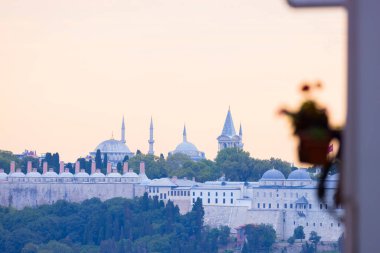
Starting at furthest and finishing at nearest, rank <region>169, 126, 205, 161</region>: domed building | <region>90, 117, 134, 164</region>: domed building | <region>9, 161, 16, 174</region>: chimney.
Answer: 1. <region>90, 117, 134, 164</region>: domed building
2. <region>169, 126, 205, 161</region>: domed building
3. <region>9, 161, 16, 174</region>: chimney

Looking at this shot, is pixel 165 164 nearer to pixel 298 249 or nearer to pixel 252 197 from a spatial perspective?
pixel 252 197

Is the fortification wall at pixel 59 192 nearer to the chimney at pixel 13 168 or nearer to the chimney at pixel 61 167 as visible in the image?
the chimney at pixel 61 167

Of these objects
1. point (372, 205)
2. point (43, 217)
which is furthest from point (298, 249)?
point (372, 205)

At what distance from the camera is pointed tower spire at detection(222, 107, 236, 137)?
8412 cm

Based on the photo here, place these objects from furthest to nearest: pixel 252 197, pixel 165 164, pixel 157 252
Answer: pixel 165 164 < pixel 252 197 < pixel 157 252

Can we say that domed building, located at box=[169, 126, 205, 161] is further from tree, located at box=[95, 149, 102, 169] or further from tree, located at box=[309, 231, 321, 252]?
Answer: tree, located at box=[309, 231, 321, 252]

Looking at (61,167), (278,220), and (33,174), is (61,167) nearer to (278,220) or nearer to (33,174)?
(33,174)

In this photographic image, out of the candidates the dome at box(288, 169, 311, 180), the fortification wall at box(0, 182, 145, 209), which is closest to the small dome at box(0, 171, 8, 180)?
the fortification wall at box(0, 182, 145, 209)

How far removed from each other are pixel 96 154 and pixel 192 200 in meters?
10.4

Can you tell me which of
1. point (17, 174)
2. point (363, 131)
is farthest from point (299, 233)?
Result: point (363, 131)

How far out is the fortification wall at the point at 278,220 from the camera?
66.6 metres

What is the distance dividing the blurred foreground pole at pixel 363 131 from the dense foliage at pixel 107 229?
203ft

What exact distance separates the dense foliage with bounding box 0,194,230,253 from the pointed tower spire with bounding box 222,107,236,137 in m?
13.0

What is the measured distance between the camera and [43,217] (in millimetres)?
68562
